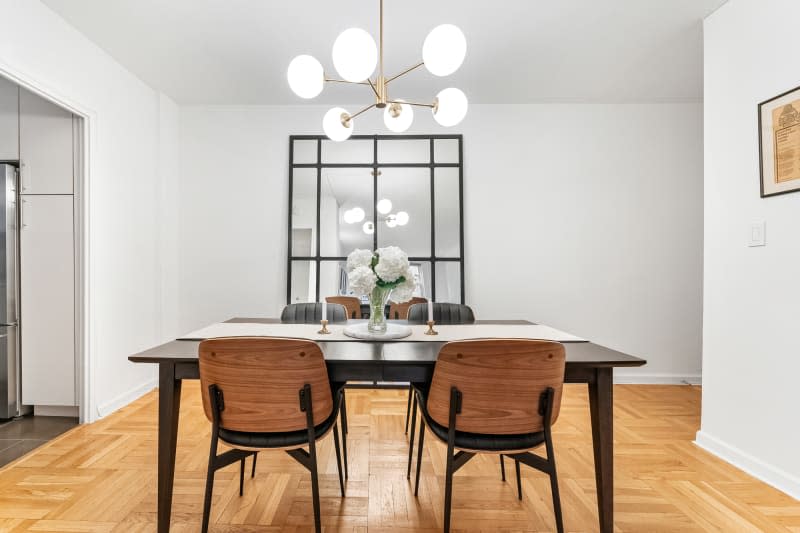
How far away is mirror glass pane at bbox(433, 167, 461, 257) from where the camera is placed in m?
3.78

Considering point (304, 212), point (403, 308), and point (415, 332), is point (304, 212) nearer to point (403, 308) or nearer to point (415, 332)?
point (403, 308)

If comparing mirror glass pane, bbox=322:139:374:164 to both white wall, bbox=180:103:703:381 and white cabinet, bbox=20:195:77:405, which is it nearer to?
white wall, bbox=180:103:703:381

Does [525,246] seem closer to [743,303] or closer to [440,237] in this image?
[440,237]

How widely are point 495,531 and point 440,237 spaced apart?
251 cm

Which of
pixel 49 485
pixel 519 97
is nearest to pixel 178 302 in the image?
pixel 49 485

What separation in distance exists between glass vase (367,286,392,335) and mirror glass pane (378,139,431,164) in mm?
2123

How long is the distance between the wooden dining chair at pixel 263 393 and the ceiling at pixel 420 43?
→ 207cm

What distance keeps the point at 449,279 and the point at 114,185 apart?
280cm

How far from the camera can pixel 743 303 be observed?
226 centimetres

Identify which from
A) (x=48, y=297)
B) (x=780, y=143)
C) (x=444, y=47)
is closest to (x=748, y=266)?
(x=780, y=143)

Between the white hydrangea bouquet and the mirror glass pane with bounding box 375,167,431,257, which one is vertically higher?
the mirror glass pane with bounding box 375,167,431,257

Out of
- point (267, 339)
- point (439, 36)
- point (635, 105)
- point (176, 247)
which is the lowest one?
point (267, 339)

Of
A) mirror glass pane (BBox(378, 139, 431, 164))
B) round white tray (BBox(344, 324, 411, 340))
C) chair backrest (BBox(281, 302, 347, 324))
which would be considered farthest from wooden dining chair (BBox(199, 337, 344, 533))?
mirror glass pane (BBox(378, 139, 431, 164))

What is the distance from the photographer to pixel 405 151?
3.81 metres
